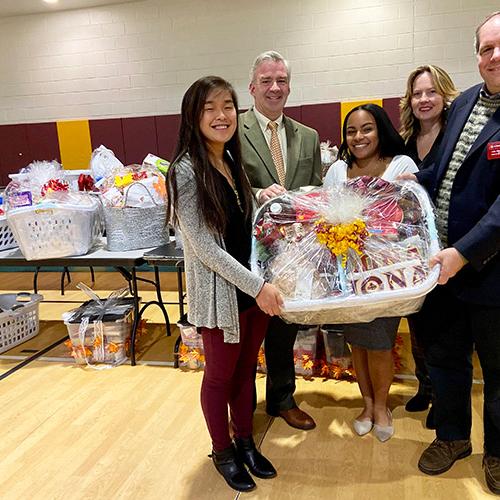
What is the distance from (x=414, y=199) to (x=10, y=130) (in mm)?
5877

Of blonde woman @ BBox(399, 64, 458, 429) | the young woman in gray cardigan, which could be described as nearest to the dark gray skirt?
blonde woman @ BBox(399, 64, 458, 429)

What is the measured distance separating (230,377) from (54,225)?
1.64 m

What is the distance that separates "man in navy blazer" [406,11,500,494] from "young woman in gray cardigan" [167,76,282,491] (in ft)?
2.14

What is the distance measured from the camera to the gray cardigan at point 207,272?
5.27 feet

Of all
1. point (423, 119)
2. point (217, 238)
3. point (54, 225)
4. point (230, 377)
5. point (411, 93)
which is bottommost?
point (230, 377)

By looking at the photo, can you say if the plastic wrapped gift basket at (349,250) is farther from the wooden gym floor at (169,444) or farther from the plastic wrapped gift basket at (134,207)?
the plastic wrapped gift basket at (134,207)

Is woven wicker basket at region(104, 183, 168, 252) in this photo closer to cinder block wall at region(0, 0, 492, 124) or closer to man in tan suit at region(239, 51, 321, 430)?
man in tan suit at region(239, 51, 321, 430)

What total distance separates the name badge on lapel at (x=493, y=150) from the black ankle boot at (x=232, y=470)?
141cm

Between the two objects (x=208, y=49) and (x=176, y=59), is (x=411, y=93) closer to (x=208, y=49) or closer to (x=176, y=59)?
(x=208, y=49)

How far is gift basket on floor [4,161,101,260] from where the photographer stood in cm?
281

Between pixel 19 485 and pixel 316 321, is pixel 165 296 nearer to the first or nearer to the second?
pixel 19 485

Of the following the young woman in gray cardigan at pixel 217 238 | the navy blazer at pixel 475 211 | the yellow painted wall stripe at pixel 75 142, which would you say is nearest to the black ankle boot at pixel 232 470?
the young woman in gray cardigan at pixel 217 238

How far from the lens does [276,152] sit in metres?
2.20

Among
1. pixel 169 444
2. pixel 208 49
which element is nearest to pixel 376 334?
pixel 169 444
